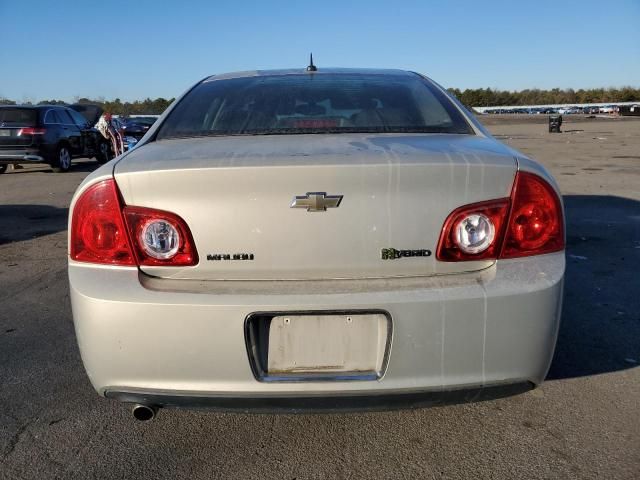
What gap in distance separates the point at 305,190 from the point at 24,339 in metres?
2.56

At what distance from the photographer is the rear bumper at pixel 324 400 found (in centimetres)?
193

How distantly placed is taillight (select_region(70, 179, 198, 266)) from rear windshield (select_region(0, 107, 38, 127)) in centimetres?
1285

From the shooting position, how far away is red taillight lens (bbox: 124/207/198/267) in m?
1.96

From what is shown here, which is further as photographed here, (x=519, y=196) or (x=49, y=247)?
(x=49, y=247)

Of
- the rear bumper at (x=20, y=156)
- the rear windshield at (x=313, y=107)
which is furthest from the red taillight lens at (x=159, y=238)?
the rear bumper at (x=20, y=156)

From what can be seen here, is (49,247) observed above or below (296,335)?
below

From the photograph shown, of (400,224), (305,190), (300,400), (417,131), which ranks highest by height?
(417,131)

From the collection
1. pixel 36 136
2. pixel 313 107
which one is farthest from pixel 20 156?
pixel 313 107

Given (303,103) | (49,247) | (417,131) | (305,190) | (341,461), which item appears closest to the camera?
(305,190)

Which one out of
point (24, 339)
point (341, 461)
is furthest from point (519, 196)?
point (24, 339)

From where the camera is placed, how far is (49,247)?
6.06m

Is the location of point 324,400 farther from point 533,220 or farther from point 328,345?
point 533,220

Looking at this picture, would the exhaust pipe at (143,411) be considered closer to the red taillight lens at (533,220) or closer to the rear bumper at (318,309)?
the rear bumper at (318,309)

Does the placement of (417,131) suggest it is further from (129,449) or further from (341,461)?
(129,449)
